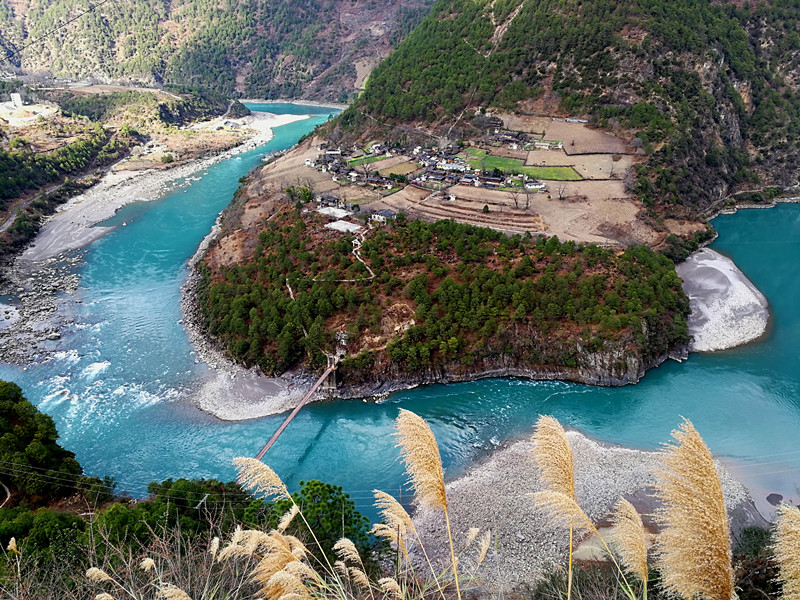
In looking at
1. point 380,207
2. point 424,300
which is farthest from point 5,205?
point 424,300

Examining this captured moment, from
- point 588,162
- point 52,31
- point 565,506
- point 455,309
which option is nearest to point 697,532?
point 565,506

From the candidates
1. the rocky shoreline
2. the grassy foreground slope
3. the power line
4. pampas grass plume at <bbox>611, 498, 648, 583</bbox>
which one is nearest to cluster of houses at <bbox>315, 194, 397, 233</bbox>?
the grassy foreground slope

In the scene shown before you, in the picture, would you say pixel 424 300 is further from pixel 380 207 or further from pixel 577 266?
pixel 380 207

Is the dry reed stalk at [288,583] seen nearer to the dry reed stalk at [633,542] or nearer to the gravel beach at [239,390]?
the dry reed stalk at [633,542]

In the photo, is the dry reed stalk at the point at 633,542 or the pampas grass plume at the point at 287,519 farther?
the pampas grass plume at the point at 287,519

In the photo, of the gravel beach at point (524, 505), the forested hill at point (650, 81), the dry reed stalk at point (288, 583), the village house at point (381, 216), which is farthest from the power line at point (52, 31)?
the dry reed stalk at point (288, 583)

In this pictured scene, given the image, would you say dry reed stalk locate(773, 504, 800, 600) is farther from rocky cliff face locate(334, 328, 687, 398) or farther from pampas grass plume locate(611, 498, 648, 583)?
rocky cliff face locate(334, 328, 687, 398)

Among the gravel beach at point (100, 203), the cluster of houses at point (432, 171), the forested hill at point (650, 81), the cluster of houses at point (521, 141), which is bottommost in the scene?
the gravel beach at point (100, 203)
